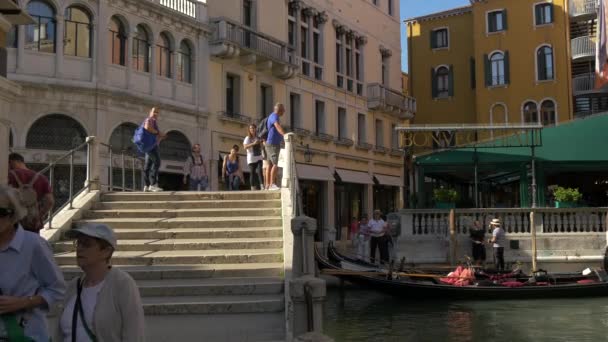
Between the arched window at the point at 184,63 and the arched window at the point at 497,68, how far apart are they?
16.3m

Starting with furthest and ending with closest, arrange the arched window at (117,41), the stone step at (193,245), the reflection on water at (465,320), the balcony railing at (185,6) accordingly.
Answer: the balcony railing at (185,6) → the arched window at (117,41) → the reflection on water at (465,320) → the stone step at (193,245)

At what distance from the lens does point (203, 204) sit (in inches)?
386

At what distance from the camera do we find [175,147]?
19219 mm

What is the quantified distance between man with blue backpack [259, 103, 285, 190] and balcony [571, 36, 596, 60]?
2128 centimetres

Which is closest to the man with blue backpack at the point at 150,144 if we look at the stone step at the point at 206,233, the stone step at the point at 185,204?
the stone step at the point at 185,204

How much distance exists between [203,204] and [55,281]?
6957mm

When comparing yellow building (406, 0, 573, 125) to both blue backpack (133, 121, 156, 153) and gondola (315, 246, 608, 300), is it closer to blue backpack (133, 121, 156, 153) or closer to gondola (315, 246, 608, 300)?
gondola (315, 246, 608, 300)

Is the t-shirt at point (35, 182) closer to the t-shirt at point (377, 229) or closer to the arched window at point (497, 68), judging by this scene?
the t-shirt at point (377, 229)

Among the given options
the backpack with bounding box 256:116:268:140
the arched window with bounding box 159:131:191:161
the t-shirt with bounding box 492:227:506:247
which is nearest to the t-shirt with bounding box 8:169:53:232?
the backpack with bounding box 256:116:268:140

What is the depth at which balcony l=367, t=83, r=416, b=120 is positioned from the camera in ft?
97.5

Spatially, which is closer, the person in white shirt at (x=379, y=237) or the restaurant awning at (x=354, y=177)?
the person in white shirt at (x=379, y=237)

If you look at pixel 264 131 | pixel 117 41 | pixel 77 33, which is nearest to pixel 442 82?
pixel 117 41

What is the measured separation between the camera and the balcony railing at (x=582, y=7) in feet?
93.4

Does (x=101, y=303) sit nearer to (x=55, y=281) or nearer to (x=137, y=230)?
(x=55, y=281)
